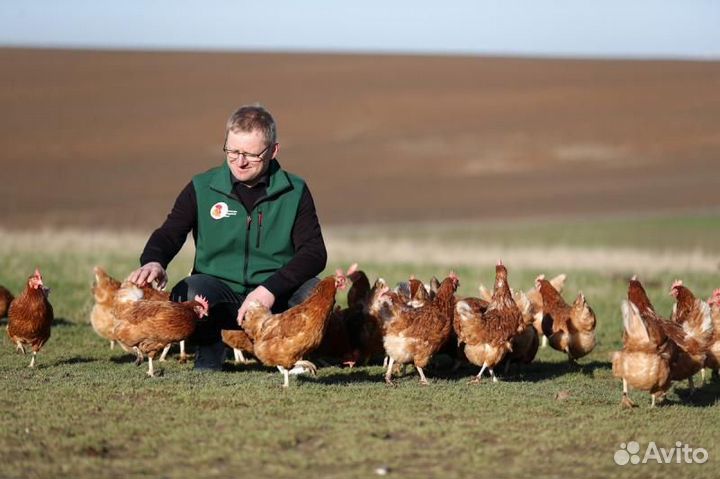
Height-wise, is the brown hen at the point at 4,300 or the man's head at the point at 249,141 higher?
the man's head at the point at 249,141

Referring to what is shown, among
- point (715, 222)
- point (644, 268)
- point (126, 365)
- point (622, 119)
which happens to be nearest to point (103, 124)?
point (622, 119)

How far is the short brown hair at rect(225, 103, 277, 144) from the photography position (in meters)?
9.12

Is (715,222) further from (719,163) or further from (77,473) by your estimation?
(77,473)

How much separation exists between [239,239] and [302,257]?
26.0 inches

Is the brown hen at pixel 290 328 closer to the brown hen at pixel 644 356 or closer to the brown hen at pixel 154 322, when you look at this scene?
the brown hen at pixel 154 322

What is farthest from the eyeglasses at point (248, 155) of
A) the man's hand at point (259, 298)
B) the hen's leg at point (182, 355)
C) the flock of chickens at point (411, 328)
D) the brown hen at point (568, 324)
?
the brown hen at point (568, 324)

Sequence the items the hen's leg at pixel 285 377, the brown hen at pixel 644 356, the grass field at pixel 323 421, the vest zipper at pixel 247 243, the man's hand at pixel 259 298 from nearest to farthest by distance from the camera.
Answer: the grass field at pixel 323 421 < the brown hen at pixel 644 356 < the hen's leg at pixel 285 377 < the man's hand at pixel 259 298 < the vest zipper at pixel 247 243

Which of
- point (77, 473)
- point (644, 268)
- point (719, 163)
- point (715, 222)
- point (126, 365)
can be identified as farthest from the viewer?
point (719, 163)

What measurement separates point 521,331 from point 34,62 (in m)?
58.7

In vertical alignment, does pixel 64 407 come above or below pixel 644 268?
below

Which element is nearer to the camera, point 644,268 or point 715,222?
point 644,268

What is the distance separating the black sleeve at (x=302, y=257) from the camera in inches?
365

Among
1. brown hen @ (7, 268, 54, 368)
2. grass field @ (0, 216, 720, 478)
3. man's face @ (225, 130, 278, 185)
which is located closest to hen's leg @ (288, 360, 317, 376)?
grass field @ (0, 216, 720, 478)

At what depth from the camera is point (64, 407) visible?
7762mm
